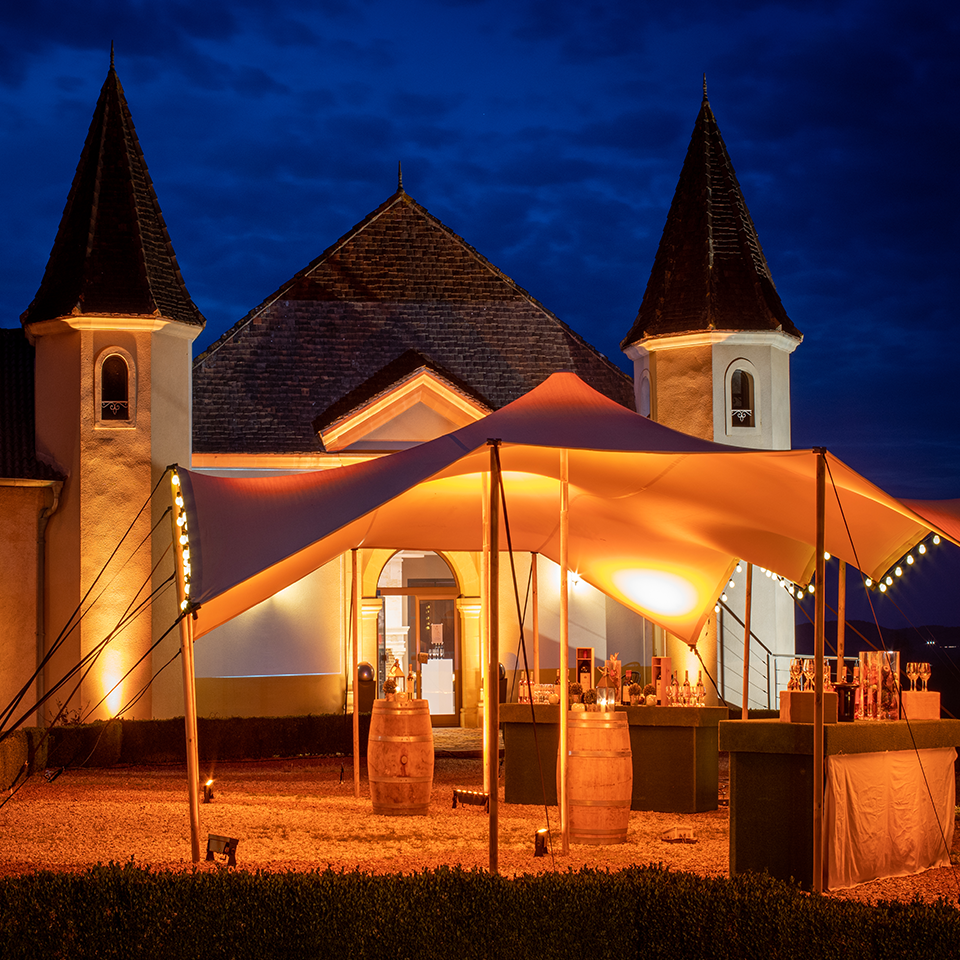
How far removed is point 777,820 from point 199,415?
14.1 m

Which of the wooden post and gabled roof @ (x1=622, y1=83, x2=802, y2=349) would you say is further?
gabled roof @ (x1=622, y1=83, x2=802, y2=349)

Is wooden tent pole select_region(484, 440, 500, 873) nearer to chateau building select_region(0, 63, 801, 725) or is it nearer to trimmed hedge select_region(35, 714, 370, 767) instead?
trimmed hedge select_region(35, 714, 370, 767)

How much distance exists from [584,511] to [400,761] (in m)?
3.09

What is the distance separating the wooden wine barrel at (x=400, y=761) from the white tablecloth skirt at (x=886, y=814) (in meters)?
4.12

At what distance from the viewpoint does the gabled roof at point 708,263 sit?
1984 centimetres

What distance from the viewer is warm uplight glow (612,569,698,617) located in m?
13.6

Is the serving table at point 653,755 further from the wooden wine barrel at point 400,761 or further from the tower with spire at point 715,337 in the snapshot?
the tower with spire at point 715,337

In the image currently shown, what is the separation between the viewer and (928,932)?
5.46 metres

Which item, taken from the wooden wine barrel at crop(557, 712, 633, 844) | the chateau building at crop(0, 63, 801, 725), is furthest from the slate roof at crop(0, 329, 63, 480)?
the wooden wine barrel at crop(557, 712, 633, 844)

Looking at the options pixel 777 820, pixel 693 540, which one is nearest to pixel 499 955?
pixel 777 820

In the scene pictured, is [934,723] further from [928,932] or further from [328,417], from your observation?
[328,417]

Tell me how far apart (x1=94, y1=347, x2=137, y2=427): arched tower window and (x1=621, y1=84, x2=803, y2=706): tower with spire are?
7755 millimetres

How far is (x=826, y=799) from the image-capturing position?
308 inches

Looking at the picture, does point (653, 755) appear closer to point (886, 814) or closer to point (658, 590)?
point (658, 590)
